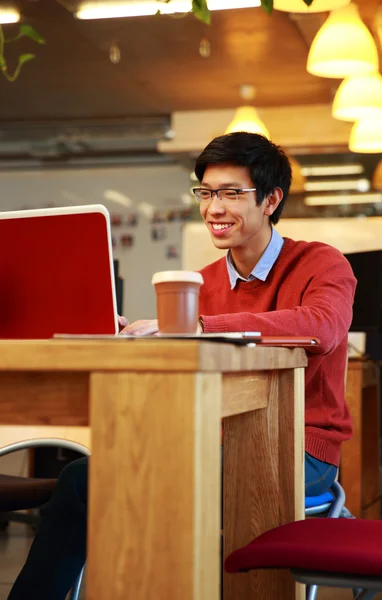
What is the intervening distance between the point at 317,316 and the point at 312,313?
0.04 ft

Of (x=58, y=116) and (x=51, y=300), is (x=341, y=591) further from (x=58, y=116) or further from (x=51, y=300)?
(x=58, y=116)

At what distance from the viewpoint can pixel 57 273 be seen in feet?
4.07

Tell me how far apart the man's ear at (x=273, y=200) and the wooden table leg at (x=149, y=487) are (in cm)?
132

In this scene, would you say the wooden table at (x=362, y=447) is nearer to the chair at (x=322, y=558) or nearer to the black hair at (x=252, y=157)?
the black hair at (x=252, y=157)

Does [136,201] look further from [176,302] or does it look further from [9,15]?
[176,302]

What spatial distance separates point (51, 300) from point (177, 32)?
15.8 ft

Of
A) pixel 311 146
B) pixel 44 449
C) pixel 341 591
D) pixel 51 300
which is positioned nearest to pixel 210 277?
pixel 51 300

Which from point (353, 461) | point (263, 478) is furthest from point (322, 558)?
point (353, 461)

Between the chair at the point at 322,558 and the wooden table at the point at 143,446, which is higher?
the wooden table at the point at 143,446

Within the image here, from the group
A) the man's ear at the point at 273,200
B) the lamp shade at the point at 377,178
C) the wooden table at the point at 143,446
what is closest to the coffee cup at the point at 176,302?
the wooden table at the point at 143,446

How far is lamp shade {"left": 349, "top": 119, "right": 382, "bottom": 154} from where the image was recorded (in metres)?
4.87

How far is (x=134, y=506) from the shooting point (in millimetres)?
859

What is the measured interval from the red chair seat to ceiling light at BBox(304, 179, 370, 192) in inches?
269

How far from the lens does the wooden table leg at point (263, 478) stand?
145 centimetres
